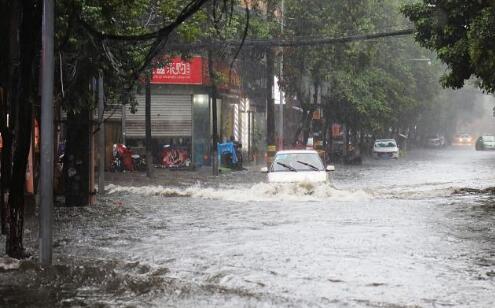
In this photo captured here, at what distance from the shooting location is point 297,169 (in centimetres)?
1959

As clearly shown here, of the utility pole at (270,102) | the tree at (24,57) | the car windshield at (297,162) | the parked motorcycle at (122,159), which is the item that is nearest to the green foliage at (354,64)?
the utility pole at (270,102)

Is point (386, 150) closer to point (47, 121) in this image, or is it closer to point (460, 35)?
point (460, 35)

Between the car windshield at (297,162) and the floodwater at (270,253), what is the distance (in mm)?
507

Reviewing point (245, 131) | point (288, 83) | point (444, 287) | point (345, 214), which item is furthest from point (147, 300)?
point (245, 131)

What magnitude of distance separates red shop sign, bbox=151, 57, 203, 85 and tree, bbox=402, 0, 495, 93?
16.8 m

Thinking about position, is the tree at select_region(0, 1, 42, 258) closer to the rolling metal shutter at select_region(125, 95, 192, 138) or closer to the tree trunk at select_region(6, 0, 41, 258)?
the tree trunk at select_region(6, 0, 41, 258)

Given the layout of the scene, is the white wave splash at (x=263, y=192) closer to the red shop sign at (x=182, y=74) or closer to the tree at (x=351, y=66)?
the red shop sign at (x=182, y=74)

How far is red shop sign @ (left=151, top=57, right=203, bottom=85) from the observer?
35.9 meters

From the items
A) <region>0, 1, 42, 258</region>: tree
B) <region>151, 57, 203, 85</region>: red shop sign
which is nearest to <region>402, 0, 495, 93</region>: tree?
<region>0, 1, 42, 258</region>: tree

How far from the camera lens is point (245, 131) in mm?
45625

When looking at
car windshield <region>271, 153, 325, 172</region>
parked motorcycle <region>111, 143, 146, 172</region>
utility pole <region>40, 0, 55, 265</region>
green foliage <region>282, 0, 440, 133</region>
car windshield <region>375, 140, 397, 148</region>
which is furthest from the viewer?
car windshield <region>375, 140, 397, 148</region>

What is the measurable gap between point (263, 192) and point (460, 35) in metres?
6.46

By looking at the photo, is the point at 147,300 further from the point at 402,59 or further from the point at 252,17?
the point at 402,59

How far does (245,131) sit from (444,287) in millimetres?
36970
